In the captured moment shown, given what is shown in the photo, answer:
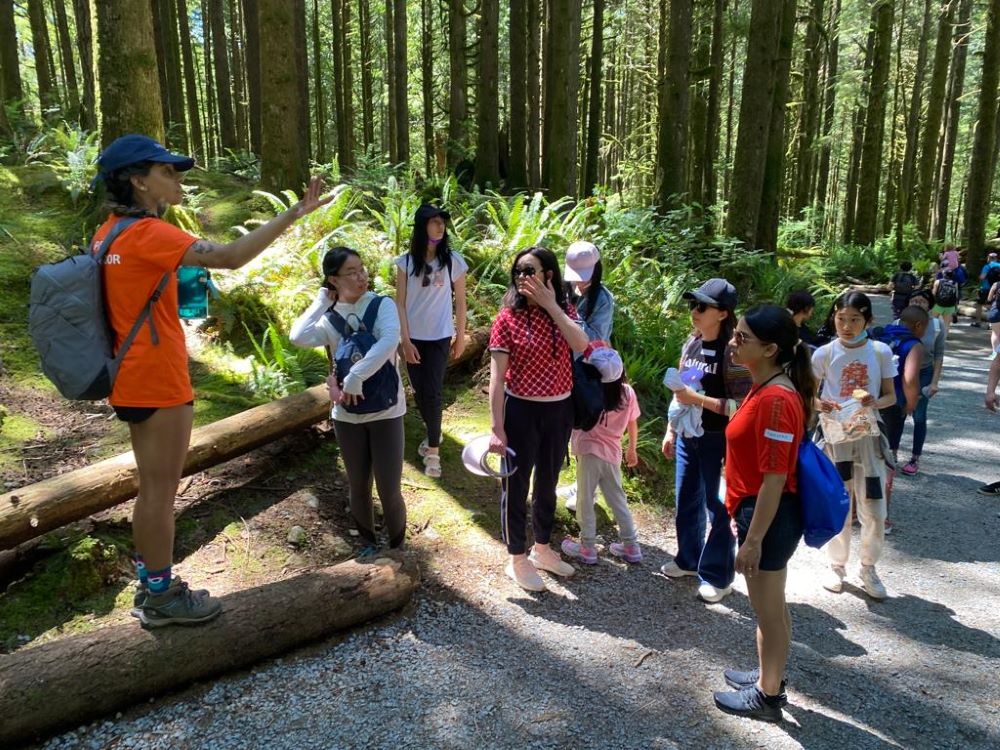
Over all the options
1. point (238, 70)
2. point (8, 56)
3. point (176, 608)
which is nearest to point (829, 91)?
point (238, 70)

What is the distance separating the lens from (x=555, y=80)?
43.0ft

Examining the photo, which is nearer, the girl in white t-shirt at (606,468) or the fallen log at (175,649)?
the fallen log at (175,649)

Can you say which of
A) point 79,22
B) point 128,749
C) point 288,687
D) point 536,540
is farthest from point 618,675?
point 79,22

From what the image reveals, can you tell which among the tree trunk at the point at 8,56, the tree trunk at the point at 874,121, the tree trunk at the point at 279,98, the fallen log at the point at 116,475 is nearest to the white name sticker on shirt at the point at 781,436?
the fallen log at the point at 116,475

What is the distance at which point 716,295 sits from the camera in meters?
4.30

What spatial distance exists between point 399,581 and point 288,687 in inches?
33.1

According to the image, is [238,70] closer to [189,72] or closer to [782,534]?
[189,72]

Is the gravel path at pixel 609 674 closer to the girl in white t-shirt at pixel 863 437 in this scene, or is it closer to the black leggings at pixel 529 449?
the girl in white t-shirt at pixel 863 437

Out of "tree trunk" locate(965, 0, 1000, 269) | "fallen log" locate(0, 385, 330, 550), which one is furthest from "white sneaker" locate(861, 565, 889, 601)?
"tree trunk" locate(965, 0, 1000, 269)

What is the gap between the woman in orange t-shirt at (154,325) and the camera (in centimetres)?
302

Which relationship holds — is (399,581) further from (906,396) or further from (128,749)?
(906,396)

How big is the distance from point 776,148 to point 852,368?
1253 cm

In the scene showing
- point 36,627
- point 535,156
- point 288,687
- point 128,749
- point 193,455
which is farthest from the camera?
point 535,156

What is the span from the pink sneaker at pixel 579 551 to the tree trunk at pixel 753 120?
9.44 m
